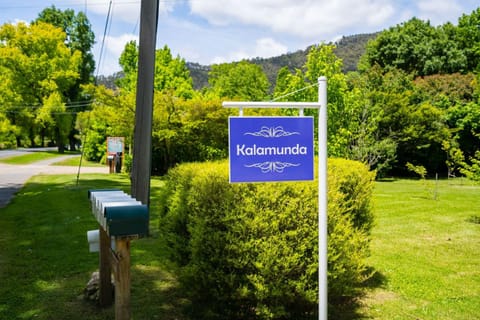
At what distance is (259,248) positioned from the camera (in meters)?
3.39

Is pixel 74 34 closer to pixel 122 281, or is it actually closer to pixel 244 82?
pixel 244 82

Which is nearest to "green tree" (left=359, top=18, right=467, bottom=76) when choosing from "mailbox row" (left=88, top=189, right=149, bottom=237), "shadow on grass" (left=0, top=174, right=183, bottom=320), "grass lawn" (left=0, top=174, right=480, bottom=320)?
"grass lawn" (left=0, top=174, right=480, bottom=320)

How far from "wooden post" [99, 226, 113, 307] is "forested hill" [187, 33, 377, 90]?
75017 mm

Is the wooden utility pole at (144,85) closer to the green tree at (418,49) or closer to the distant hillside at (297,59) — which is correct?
the green tree at (418,49)

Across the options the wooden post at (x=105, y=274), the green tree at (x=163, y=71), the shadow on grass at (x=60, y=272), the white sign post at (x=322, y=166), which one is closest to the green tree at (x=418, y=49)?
the green tree at (x=163, y=71)

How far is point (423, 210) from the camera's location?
420 inches

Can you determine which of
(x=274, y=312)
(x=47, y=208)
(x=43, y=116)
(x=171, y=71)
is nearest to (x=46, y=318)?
(x=274, y=312)

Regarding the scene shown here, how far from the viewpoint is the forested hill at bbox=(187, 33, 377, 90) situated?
79.9 meters

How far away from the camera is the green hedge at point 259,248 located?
3381 millimetres

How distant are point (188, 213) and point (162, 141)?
15911mm

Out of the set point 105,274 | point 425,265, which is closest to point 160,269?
point 105,274

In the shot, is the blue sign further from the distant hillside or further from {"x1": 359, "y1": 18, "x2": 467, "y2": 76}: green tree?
the distant hillside

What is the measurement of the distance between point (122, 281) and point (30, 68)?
38.4m

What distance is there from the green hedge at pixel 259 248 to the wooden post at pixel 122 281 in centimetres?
59
